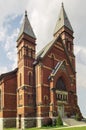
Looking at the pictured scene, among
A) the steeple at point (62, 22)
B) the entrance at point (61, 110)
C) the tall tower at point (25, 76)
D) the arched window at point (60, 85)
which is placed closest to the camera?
the tall tower at point (25, 76)

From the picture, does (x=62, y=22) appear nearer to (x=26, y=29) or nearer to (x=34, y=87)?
(x=26, y=29)

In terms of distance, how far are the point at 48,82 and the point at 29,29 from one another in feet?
35.8

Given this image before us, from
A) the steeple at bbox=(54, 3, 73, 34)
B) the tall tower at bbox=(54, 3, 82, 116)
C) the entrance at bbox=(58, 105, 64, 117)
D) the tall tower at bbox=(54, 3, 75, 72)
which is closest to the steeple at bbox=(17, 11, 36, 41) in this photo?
the tall tower at bbox=(54, 3, 82, 116)

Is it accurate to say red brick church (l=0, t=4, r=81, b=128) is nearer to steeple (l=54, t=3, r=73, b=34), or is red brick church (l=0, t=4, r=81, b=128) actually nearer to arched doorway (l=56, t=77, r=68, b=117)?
arched doorway (l=56, t=77, r=68, b=117)

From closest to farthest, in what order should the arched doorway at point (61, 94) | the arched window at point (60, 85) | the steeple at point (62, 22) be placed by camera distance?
the arched doorway at point (61, 94) < the arched window at point (60, 85) < the steeple at point (62, 22)

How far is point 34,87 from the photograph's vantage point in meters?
50.1

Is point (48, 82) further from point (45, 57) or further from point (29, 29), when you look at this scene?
point (29, 29)

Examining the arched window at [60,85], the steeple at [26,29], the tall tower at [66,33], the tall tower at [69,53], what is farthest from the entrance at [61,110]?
the steeple at [26,29]

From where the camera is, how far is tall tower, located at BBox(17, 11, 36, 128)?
4816 cm

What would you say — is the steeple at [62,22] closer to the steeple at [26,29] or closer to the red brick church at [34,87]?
the red brick church at [34,87]

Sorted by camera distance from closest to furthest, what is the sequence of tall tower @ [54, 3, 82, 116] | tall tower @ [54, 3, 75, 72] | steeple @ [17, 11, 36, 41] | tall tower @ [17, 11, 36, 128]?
tall tower @ [17, 11, 36, 128] < steeple @ [17, 11, 36, 41] < tall tower @ [54, 3, 82, 116] < tall tower @ [54, 3, 75, 72]

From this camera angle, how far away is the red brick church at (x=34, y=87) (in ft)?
158

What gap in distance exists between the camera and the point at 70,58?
5947cm

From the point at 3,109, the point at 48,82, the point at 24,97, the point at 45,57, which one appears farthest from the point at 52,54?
the point at 3,109
